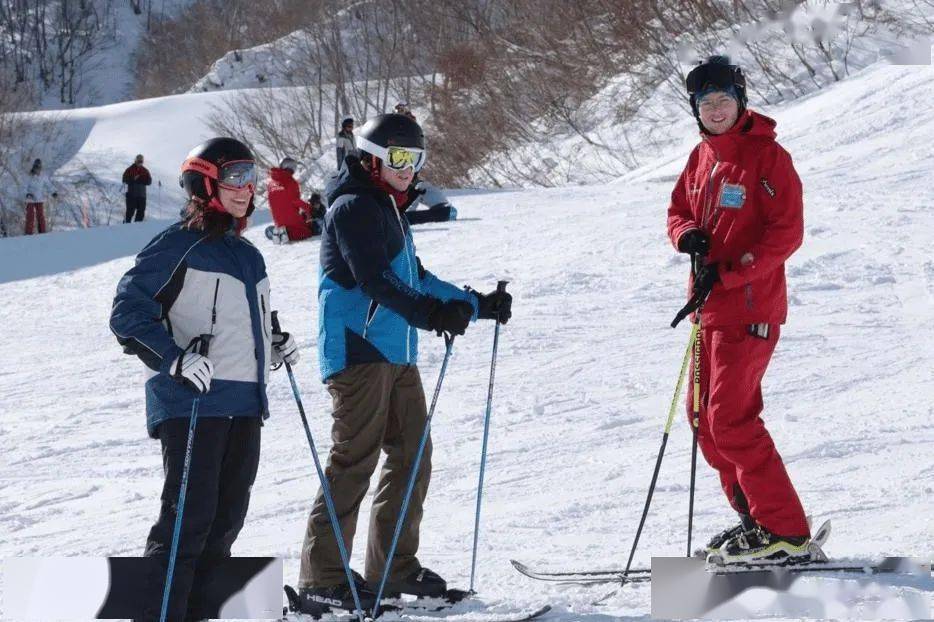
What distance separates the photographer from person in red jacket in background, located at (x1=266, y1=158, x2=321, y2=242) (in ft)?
46.0

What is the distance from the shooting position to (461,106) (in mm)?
30281

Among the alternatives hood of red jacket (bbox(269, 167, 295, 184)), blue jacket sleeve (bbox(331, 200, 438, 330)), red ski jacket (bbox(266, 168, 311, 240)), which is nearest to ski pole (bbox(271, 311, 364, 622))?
blue jacket sleeve (bbox(331, 200, 438, 330))

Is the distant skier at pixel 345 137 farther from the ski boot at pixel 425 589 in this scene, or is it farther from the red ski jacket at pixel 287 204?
the ski boot at pixel 425 589

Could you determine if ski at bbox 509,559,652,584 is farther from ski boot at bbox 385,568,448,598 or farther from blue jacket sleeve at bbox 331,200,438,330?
blue jacket sleeve at bbox 331,200,438,330

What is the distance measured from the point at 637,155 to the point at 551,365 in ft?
50.9

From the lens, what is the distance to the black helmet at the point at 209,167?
3.68 m

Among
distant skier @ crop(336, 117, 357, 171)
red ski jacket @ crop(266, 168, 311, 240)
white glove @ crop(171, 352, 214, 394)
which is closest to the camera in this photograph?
white glove @ crop(171, 352, 214, 394)

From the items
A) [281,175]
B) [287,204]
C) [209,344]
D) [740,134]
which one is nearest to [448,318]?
[209,344]

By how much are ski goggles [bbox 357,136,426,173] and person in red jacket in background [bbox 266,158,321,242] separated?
1002cm

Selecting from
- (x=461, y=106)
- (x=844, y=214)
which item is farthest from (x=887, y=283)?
(x=461, y=106)

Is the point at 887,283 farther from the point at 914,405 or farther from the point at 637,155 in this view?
the point at 637,155

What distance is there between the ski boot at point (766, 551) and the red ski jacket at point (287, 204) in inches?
408

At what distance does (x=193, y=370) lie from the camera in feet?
11.3

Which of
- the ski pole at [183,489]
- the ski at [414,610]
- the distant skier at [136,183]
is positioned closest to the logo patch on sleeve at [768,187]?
the ski at [414,610]
